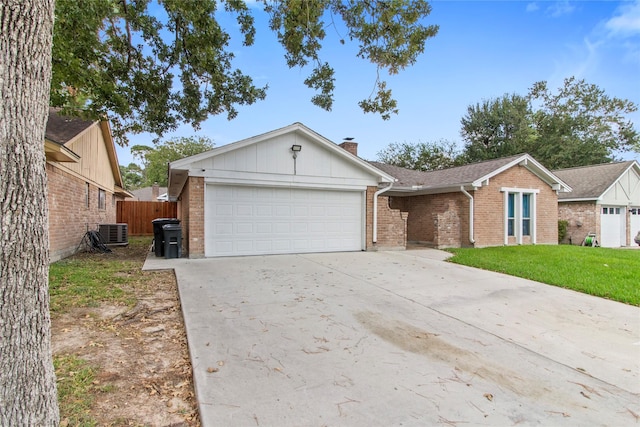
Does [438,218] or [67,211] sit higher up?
[67,211]

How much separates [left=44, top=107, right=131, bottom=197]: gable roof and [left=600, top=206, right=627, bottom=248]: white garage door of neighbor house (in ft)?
75.4

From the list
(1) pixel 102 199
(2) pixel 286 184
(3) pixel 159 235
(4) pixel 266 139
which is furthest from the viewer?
(1) pixel 102 199

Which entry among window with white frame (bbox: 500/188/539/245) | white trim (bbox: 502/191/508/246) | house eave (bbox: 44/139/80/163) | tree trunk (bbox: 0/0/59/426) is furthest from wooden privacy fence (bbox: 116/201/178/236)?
tree trunk (bbox: 0/0/59/426)

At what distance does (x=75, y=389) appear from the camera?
2611mm

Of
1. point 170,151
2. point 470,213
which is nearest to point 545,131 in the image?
point 470,213

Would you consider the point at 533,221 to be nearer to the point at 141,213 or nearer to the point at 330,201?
the point at 330,201

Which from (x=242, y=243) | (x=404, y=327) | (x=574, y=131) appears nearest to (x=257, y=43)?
(x=242, y=243)

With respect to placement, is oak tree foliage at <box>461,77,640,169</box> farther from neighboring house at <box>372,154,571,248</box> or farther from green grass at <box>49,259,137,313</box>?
green grass at <box>49,259,137,313</box>

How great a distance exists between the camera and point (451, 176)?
1459 cm

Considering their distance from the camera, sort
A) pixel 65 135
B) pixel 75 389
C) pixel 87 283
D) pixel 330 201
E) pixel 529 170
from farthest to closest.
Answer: pixel 529 170 < pixel 330 201 < pixel 65 135 < pixel 87 283 < pixel 75 389

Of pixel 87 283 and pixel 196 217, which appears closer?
pixel 87 283

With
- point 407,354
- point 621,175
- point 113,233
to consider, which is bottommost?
point 407,354

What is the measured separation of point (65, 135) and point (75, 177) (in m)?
1.90

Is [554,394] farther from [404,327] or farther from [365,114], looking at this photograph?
[365,114]
